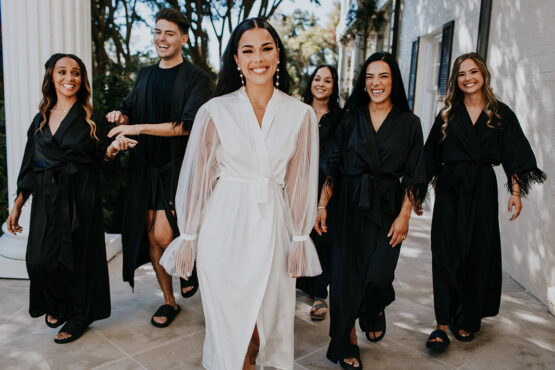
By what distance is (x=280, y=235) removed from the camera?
2709mm

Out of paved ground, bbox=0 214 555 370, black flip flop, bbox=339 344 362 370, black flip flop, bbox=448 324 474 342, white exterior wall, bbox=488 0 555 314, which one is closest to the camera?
black flip flop, bbox=339 344 362 370

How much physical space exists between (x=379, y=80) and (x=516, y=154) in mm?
1223

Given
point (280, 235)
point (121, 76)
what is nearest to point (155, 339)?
point (280, 235)

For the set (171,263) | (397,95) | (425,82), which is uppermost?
(425,82)

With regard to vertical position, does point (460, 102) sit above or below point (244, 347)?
above

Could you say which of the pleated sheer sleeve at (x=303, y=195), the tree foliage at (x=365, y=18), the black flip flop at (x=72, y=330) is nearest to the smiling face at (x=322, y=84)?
the pleated sheer sleeve at (x=303, y=195)

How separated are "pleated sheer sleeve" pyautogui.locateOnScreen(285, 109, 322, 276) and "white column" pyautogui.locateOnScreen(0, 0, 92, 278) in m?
3.03

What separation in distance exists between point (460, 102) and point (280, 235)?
1.93 m

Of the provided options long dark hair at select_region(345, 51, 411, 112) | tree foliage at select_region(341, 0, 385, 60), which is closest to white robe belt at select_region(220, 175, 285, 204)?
long dark hair at select_region(345, 51, 411, 112)

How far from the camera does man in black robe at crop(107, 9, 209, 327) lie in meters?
3.70

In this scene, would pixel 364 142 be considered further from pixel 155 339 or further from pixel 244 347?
pixel 155 339

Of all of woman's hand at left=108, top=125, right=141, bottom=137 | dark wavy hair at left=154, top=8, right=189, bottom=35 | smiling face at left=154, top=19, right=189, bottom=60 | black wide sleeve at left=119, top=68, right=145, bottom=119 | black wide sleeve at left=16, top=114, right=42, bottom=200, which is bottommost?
black wide sleeve at left=16, top=114, right=42, bottom=200

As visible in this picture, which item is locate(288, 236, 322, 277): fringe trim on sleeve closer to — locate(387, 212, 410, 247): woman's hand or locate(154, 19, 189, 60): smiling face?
locate(387, 212, 410, 247): woman's hand

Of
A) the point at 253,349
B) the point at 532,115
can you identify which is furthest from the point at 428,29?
the point at 253,349
